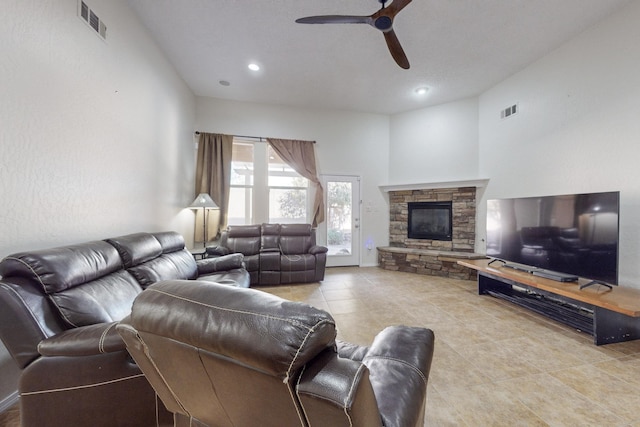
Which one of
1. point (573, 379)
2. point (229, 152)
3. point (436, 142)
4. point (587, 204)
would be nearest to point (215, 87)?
point (229, 152)

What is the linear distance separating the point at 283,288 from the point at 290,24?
3.46 m

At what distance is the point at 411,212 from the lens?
502 centimetres

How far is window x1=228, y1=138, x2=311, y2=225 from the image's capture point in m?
4.80

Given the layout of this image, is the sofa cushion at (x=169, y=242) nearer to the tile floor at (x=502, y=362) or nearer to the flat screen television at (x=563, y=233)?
the tile floor at (x=502, y=362)

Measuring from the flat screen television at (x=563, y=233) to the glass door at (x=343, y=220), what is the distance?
8.21 ft

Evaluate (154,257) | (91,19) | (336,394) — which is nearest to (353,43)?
(91,19)

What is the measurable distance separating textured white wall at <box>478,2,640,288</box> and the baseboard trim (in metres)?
5.13

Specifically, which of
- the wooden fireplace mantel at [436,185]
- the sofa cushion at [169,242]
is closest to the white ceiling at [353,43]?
the wooden fireplace mantel at [436,185]

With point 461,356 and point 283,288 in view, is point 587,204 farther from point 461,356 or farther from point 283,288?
point 283,288

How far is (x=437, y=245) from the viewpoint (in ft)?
15.4

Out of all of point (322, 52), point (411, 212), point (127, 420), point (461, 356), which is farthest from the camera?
point (411, 212)

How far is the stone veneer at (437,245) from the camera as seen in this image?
4293 millimetres

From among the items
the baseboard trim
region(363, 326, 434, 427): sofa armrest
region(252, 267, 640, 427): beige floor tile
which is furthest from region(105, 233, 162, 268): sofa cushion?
region(363, 326, 434, 427): sofa armrest

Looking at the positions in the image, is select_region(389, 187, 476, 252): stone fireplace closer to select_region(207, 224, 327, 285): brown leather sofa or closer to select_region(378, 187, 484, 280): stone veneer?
select_region(378, 187, 484, 280): stone veneer
